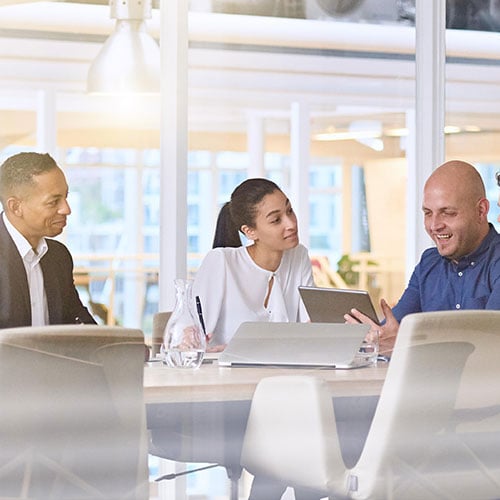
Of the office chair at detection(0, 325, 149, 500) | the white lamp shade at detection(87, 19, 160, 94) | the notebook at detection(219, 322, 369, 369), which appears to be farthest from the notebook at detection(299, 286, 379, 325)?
the white lamp shade at detection(87, 19, 160, 94)

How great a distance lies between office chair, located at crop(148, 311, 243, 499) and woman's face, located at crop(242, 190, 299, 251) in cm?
121

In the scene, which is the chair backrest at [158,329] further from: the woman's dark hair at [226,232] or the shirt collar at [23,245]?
the woman's dark hair at [226,232]

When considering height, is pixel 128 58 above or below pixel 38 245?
above

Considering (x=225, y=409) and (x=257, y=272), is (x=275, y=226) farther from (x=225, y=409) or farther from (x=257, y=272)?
(x=225, y=409)

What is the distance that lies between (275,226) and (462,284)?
740mm

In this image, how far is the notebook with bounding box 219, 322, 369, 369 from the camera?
2883 mm

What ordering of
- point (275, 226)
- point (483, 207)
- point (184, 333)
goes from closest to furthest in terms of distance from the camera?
point (184, 333), point (483, 207), point (275, 226)

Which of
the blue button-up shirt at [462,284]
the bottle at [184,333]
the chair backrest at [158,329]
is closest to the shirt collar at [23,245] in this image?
the chair backrest at [158,329]

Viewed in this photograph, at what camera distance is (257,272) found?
12.6 feet

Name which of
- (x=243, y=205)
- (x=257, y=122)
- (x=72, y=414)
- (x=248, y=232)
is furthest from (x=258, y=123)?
(x=72, y=414)

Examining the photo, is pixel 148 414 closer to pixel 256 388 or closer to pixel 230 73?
pixel 256 388

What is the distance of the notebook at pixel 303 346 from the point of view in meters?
2.88

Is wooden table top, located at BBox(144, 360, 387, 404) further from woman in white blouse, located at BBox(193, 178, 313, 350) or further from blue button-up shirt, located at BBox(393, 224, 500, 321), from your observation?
woman in white blouse, located at BBox(193, 178, 313, 350)

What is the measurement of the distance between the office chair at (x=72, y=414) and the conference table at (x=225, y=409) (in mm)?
144
